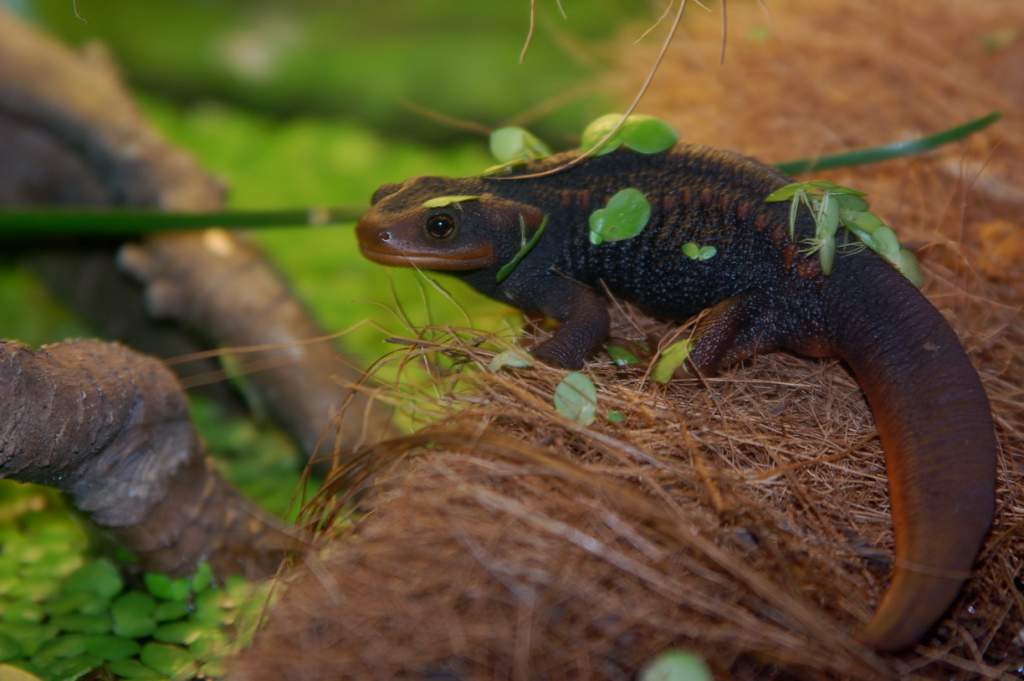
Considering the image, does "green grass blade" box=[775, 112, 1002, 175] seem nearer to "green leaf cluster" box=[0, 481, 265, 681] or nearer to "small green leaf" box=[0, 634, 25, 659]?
"green leaf cluster" box=[0, 481, 265, 681]

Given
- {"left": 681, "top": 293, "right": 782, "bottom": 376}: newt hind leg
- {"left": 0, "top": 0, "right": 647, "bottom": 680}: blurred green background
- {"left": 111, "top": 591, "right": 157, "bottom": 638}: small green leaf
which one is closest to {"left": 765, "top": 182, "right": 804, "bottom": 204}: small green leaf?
{"left": 681, "top": 293, "right": 782, "bottom": 376}: newt hind leg

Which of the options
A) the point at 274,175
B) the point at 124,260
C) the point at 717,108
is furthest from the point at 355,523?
the point at 274,175

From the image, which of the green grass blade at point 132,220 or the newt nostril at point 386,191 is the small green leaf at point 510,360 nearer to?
the newt nostril at point 386,191

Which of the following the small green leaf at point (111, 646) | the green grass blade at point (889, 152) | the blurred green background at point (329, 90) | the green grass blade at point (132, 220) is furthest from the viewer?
the blurred green background at point (329, 90)

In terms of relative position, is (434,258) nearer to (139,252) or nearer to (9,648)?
(9,648)

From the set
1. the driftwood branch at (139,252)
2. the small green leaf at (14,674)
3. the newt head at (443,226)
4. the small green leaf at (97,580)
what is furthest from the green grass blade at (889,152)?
the small green leaf at (14,674)

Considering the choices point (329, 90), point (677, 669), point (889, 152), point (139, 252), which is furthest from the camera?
point (329, 90)

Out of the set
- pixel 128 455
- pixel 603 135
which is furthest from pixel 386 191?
pixel 128 455
